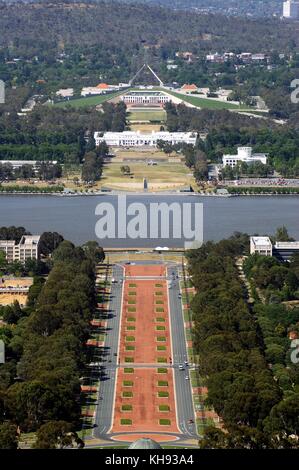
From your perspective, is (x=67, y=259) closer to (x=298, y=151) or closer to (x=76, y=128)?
(x=298, y=151)

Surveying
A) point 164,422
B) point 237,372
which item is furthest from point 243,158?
point 164,422

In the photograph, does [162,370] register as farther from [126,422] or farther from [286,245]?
[286,245]

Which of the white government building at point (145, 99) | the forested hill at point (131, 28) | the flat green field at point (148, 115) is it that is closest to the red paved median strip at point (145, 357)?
the flat green field at point (148, 115)

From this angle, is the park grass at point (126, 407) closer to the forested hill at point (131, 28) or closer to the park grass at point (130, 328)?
the park grass at point (130, 328)

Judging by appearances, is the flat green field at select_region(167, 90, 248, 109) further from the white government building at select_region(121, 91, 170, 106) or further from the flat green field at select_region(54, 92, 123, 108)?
the flat green field at select_region(54, 92, 123, 108)

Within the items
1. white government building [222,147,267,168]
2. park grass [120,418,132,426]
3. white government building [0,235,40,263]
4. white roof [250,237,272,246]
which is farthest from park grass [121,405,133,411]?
white government building [222,147,267,168]

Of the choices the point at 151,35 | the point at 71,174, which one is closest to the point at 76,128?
the point at 71,174
